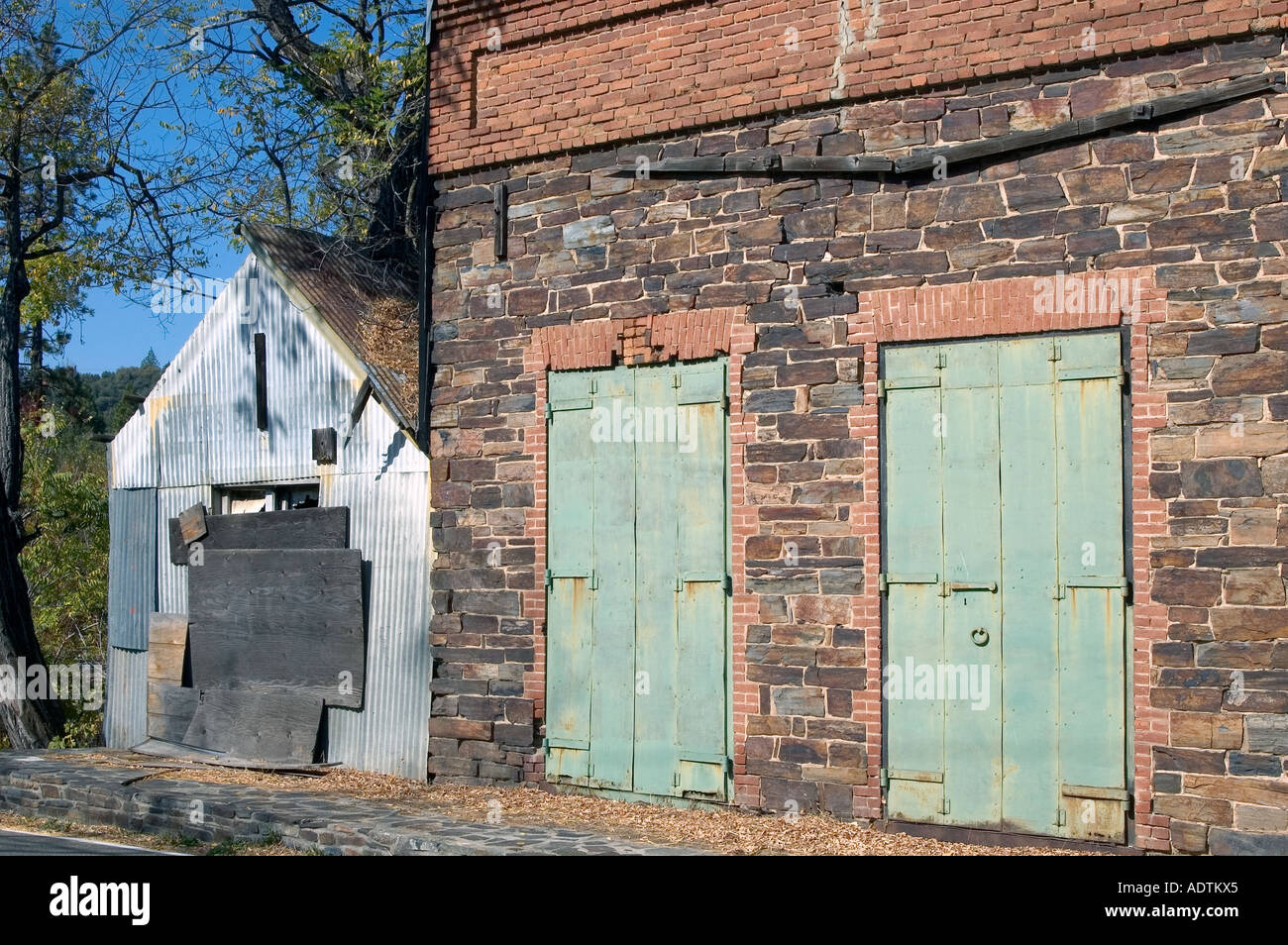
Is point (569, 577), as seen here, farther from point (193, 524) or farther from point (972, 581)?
point (193, 524)

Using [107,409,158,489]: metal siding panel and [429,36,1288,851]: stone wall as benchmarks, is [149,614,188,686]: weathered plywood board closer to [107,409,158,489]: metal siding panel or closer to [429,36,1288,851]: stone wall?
[107,409,158,489]: metal siding panel

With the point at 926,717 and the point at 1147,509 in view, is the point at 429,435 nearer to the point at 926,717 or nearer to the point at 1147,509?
the point at 926,717

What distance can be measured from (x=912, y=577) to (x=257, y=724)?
6863 mm

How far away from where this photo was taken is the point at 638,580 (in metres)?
9.81

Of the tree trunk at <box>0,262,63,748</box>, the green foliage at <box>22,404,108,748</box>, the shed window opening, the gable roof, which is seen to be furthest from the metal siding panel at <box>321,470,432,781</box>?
the green foliage at <box>22,404,108,748</box>

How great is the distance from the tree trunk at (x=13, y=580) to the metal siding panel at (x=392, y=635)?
19.3ft

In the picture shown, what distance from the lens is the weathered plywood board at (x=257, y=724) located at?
11977mm

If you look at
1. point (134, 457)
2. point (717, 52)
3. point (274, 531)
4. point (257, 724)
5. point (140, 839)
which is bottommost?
point (140, 839)

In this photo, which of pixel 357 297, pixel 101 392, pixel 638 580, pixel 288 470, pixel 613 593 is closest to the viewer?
pixel 638 580

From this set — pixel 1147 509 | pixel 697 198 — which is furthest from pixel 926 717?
pixel 697 198

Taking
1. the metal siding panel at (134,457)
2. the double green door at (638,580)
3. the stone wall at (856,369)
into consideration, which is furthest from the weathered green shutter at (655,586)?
the metal siding panel at (134,457)

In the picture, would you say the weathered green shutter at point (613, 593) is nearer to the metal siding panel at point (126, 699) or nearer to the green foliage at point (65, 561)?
the metal siding panel at point (126, 699)

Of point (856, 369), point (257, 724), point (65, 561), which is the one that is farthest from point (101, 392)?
point (856, 369)

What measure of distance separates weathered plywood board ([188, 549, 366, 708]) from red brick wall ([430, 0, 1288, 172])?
4.00 m
